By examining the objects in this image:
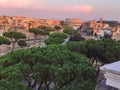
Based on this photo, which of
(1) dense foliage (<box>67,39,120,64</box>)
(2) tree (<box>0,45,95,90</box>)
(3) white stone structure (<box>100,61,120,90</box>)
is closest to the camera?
(3) white stone structure (<box>100,61,120,90</box>)

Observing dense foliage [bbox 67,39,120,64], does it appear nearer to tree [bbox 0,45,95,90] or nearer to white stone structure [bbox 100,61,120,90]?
tree [bbox 0,45,95,90]

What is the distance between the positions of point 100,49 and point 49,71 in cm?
395

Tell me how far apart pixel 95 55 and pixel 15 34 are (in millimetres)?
24916

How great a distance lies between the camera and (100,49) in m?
11.1

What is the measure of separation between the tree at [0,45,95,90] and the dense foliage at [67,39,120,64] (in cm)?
255

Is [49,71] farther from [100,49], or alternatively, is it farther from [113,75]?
[113,75]

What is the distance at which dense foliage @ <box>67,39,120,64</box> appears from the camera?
10906mm

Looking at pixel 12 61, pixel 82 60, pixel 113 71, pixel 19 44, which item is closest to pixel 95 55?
pixel 82 60

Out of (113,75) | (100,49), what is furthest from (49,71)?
(113,75)

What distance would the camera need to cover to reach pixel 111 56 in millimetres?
Answer: 10805

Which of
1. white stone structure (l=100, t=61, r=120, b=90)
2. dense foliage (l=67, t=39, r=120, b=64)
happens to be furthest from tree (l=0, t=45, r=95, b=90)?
white stone structure (l=100, t=61, r=120, b=90)

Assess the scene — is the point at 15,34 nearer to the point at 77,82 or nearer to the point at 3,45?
the point at 3,45

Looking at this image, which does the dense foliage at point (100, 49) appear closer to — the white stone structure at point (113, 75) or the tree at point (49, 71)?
the tree at point (49, 71)

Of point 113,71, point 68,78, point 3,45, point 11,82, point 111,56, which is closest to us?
point 113,71
